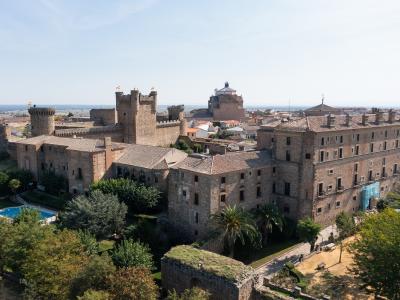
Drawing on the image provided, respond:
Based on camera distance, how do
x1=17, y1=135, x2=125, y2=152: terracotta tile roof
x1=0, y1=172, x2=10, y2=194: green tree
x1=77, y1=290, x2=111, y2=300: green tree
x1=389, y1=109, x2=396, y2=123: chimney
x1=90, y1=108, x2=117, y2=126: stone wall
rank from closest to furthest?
x1=77, y1=290, x2=111, y2=300: green tree → x1=17, y1=135, x2=125, y2=152: terracotta tile roof → x1=0, y1=172, x2=10, y2=194: green tree → x1=389, y1=109, x2=396, y2=123: chimney → x1=90, y1=108, x2=117, y2=126: stone wall

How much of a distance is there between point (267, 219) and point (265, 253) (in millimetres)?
3603

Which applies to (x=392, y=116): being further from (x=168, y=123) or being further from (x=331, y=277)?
(x=168, y=123)

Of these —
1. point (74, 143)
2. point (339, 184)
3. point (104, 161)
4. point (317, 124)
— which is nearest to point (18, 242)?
point (104, 161)

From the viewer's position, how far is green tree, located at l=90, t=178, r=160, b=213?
4641cm

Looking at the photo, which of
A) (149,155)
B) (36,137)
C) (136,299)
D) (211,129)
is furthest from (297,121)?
(211,129)

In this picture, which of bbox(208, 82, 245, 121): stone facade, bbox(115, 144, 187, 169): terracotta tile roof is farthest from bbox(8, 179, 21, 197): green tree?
bbox(208, 82, 245, 121): stone facade

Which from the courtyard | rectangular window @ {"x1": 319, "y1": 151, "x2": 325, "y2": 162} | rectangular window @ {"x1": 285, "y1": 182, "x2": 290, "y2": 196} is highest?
rectangular window @ {"x1": 319, "y1": 151, "x2": 325, "y2": 162}

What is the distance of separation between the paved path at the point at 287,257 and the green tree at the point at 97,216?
15893mm

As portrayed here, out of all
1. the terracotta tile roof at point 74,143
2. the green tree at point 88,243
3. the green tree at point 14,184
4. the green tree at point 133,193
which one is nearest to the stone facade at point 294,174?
the green tree at point 133,193

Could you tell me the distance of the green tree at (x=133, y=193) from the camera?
46.4m

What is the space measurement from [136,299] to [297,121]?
2916 cm

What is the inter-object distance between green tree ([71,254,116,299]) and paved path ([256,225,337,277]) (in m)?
14.9

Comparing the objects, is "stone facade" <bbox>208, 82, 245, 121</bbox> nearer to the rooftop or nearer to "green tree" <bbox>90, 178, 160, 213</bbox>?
"green tree" <bbox>90, 178, 160, 213</bbox>

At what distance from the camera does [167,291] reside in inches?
1356
